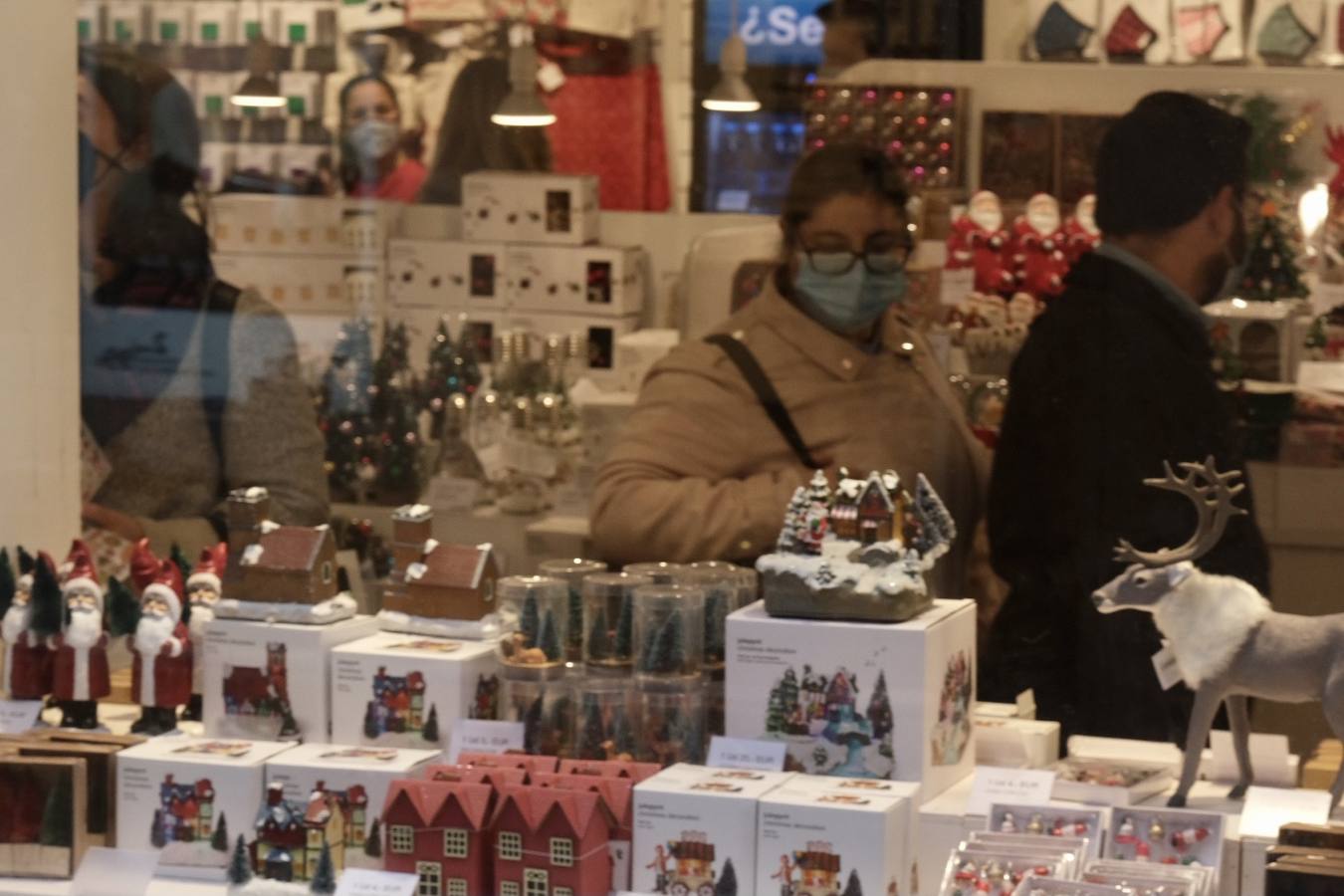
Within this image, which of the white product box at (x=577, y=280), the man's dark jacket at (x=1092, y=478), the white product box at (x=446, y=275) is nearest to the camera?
the man's dark jacket at (x=1092, y=478)

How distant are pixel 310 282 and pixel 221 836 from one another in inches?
63.0

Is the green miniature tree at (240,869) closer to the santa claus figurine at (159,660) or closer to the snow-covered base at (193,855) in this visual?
the snow-covered base at (193,855)

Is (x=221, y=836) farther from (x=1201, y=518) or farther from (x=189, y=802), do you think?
(x=1201, y=518)

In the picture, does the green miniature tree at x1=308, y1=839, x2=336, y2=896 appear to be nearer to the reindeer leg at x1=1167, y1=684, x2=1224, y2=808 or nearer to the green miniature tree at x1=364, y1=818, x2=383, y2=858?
the green miniature tree at x1=364, y1=818, x2=383, y2=858

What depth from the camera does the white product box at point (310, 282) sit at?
3988 millimetres

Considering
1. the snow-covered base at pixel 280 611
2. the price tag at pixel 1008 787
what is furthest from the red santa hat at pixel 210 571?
the price tag at pixel 1008 787

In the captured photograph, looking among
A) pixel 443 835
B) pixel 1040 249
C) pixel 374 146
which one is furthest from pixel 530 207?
pixel 443 835

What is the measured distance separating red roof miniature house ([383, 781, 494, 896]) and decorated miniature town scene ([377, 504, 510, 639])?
424mm

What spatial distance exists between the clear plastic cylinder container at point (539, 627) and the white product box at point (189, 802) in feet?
1.20

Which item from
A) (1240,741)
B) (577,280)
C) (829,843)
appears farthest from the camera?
(577,280)

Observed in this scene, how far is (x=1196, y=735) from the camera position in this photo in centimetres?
258

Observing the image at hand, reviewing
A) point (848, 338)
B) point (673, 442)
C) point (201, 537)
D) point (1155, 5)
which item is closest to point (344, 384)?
point (201, 537)

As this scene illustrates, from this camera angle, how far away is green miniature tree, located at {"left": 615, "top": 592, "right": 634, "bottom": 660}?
2.79 metres

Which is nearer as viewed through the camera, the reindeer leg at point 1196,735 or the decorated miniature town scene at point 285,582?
the reindeer leg at point 1196,735
